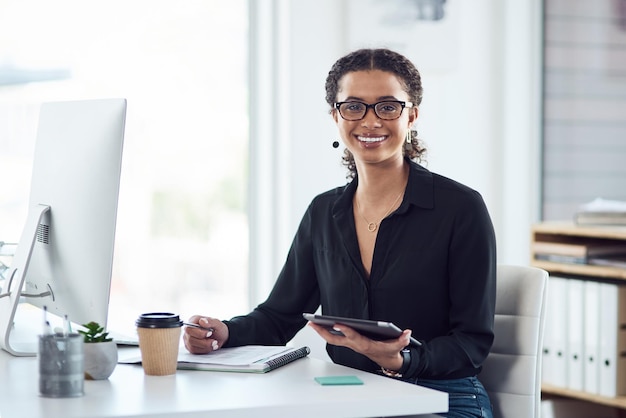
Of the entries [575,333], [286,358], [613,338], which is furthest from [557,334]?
[286,358]

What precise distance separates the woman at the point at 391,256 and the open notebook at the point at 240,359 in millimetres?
43

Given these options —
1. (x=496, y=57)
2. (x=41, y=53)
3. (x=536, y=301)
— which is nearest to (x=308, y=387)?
(x=536, y=301)

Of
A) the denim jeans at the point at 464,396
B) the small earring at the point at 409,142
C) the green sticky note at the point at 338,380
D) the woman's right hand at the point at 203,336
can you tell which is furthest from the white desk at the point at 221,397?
the small earring at the point at 409,142

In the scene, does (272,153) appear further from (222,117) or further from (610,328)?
(610,328)

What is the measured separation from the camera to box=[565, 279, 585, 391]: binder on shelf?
124 inches

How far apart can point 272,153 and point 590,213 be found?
3.76ft

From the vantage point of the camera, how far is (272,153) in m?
3.39

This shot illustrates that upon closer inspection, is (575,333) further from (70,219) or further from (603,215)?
(70,219)

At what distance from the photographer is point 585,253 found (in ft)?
10.5

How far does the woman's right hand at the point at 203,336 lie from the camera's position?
188 centimetres

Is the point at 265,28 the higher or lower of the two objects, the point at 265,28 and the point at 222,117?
the higher

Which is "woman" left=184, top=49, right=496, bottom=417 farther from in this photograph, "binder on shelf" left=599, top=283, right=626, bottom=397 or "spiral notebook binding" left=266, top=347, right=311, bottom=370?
"binder on shelf" left=599, top=283, right=626, bottom=397

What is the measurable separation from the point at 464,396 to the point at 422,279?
26cm

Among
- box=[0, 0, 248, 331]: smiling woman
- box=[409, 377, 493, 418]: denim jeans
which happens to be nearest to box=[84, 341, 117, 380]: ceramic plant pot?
box=[409, 377, 493, 418]: denim jeans
